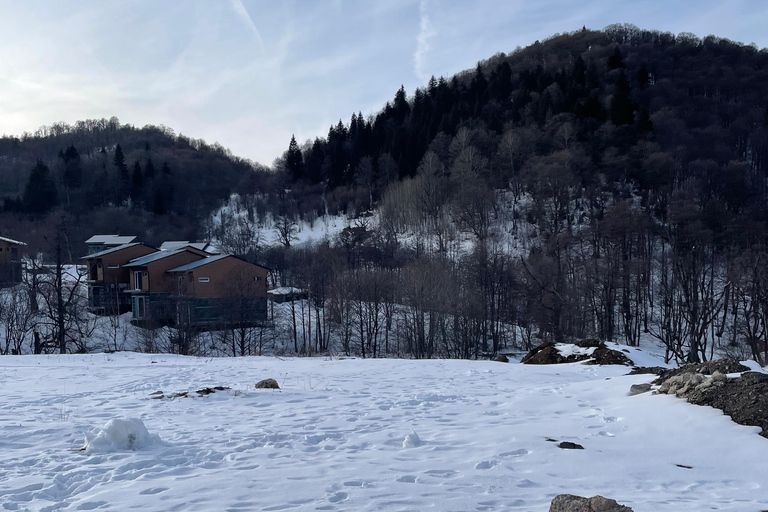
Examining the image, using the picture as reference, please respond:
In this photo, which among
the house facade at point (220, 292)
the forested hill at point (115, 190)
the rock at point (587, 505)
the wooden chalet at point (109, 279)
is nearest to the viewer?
the rock at point (587, 505)

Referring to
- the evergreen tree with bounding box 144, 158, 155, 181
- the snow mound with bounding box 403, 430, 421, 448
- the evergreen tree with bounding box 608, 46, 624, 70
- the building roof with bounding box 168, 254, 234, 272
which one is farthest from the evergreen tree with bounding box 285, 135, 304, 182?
the snow mound with bounding box 403, 430, 421, 448

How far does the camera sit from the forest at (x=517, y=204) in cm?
3822

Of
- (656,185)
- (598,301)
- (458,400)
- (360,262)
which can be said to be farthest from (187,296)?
(656,185)

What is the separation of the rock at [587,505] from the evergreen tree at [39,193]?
351 feet

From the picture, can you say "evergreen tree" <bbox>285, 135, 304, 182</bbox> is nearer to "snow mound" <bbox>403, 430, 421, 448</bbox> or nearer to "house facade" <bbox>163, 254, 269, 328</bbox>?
"house facade" <bbox>163, 254, 269, 328</bbox>

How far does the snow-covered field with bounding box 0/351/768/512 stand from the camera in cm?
442

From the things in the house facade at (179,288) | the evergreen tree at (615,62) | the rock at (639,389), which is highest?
the evergreen tree at (615,62)

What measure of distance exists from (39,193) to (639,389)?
106m

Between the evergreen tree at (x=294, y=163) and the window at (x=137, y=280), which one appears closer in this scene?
the window at (x=137, y=280)

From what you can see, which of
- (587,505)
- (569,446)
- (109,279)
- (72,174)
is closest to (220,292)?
(109,279)

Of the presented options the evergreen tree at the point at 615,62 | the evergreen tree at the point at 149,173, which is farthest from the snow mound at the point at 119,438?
the evergreen tree at the point at 149,173

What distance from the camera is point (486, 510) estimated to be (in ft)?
13.6

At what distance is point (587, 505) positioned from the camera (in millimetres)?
3422

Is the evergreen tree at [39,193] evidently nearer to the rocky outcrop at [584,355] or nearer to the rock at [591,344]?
the rocky outcrop at [584,355]
